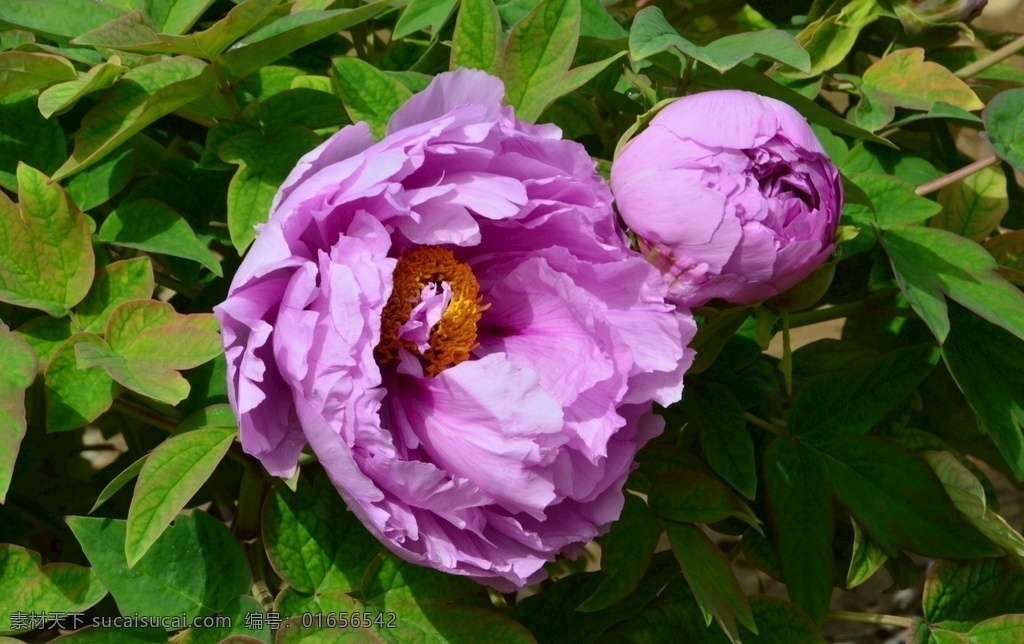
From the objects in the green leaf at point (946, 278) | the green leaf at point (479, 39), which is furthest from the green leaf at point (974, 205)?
the green leaf at point (479, 39)

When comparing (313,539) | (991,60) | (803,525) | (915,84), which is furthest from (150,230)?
(991,60)

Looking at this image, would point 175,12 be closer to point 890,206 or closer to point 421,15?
point 421,15

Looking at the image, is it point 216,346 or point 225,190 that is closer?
point 216,346

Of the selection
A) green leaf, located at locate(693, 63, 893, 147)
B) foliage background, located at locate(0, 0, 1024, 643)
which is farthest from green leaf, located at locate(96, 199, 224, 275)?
green leaf, located at locate(693, 63, 893, 147)

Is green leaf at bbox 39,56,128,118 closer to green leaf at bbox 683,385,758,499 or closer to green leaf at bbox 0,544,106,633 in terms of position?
green leaf at bbox 0,544,106,633

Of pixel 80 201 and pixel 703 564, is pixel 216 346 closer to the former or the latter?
pixel 80 201

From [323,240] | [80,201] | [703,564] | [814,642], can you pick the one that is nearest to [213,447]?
[323,240]
